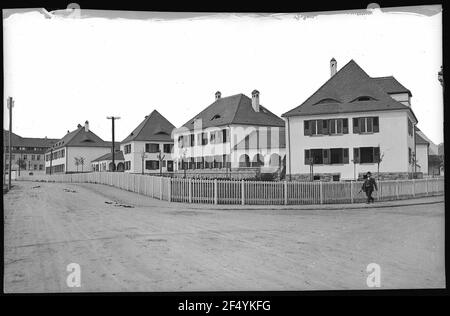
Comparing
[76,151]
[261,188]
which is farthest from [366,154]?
[76,151]

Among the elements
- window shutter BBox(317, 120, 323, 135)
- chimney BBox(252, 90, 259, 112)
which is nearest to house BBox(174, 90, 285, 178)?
chimney BBox(252, 90, 259, 112)

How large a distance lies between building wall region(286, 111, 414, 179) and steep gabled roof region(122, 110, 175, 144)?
6.29 feet

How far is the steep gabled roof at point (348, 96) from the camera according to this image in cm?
584

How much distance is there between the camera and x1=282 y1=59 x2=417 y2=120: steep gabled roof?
19.2ft

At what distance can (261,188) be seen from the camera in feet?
22.7

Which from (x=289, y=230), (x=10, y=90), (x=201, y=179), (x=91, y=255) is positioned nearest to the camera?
(x=91, y=255)

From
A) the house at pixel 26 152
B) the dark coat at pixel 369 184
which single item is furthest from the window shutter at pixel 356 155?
the house at pixel 26 152

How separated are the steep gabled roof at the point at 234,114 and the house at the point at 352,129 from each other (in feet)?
1.03

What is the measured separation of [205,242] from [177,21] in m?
3.50

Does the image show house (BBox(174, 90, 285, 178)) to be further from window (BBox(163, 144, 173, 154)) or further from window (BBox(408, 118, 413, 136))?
window (BBox(408, 118, 413, 136))

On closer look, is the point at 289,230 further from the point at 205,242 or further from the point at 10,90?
the point at 10,90

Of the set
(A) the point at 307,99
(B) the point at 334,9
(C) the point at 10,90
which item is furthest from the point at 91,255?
(B) the point at 334,9

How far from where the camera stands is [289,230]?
6160mm

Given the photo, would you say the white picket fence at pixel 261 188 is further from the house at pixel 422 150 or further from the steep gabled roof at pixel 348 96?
the steep gabled roof at pixel 348 96
